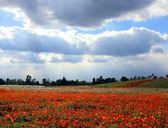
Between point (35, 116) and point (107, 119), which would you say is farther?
point (35, 116)

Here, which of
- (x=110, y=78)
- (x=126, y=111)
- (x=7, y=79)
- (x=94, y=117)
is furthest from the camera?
(x=7, y=79)

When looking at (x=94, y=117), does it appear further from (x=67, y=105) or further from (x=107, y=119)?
(x=67, y=105)

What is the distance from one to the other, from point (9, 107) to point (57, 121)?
7201mm

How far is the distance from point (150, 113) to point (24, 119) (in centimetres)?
725

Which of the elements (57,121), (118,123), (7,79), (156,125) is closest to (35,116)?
(57,121)

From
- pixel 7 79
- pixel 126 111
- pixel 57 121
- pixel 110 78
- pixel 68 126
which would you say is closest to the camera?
pixel 68 126

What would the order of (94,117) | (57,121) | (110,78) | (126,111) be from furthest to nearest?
(110,78), (126,111), (94,117), (57,121)

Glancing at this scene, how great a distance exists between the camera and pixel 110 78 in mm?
96688

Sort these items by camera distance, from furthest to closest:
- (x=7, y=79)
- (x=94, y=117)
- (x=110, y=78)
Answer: (x=7, y=79) < (x=110, y=78) < (x=94, y=117)

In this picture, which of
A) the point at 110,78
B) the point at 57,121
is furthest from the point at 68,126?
the point at 110,78

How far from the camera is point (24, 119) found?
1609 centimetres

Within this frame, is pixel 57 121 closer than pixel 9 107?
Yes

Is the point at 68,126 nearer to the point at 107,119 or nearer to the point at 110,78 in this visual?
the point at 107,119

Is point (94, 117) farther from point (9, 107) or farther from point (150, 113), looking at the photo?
point (9, 107)
